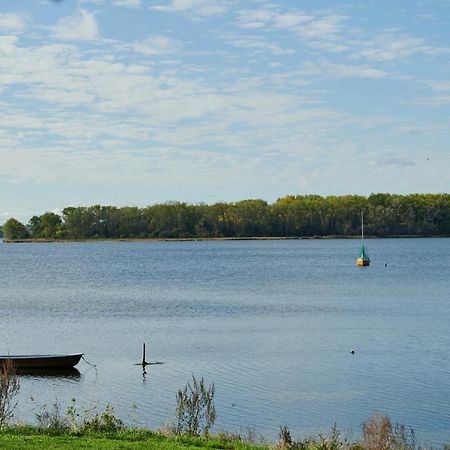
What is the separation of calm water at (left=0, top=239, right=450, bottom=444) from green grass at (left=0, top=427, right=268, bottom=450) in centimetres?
483

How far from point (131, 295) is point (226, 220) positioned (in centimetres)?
13468

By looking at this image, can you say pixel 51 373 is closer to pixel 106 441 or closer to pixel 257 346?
pixel 257 346

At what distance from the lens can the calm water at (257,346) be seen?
74.1 ft

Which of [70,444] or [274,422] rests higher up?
[70,444]

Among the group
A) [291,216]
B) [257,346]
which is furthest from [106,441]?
[291,216]

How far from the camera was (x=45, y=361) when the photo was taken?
2838 cm

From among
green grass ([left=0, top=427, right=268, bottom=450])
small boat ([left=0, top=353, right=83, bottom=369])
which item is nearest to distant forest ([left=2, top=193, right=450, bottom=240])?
small boat ([left=0, top=353, right=83, bottom=369])

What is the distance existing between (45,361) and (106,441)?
14.8 metres

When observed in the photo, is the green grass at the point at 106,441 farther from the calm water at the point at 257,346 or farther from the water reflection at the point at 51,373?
the water reflection at the point at 51,373

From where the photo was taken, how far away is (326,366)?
28.9 metres

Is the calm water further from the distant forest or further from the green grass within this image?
the distant forest

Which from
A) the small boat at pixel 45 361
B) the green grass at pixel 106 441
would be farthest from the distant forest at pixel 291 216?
the green grass at pixel 106 441

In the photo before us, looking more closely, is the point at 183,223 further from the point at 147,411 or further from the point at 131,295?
the point at 147,411

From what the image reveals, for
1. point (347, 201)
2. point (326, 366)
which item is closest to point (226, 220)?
point (347, 201)
